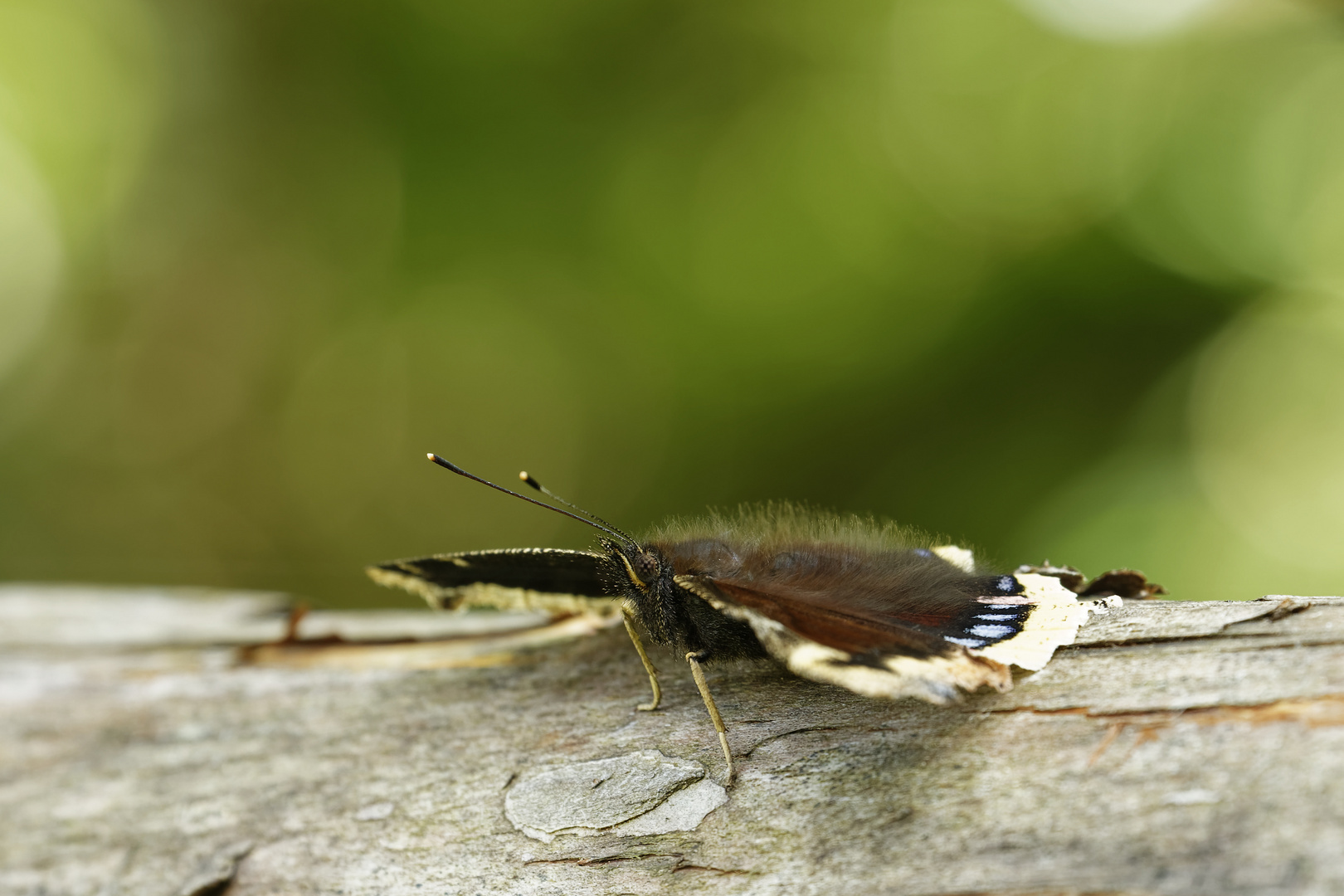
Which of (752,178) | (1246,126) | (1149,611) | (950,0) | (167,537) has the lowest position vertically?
(1149,611)

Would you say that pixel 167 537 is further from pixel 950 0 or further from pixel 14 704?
pixel 950 0

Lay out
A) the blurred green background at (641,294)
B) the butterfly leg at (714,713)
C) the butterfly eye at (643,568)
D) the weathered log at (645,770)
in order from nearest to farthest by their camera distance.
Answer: the weathered log at (645,770), the butterfly leg at (714,713), the butterfly eye at (643,568), the blurred green background at (641,294)

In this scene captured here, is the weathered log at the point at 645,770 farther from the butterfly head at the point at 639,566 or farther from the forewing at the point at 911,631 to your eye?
the butterfly head at the point at 639,566

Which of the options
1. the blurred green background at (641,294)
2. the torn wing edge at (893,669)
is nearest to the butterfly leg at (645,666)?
the torn wing edge at (893,669)

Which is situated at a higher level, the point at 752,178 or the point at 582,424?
the point at 752,178

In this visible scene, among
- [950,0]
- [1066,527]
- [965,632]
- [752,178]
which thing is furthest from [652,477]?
[965,632]

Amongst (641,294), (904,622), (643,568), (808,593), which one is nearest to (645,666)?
(643,568)

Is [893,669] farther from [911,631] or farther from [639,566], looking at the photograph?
[639,566]

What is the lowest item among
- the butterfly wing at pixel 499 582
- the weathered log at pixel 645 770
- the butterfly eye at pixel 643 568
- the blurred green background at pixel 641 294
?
the weathered log at pixel 645 770
